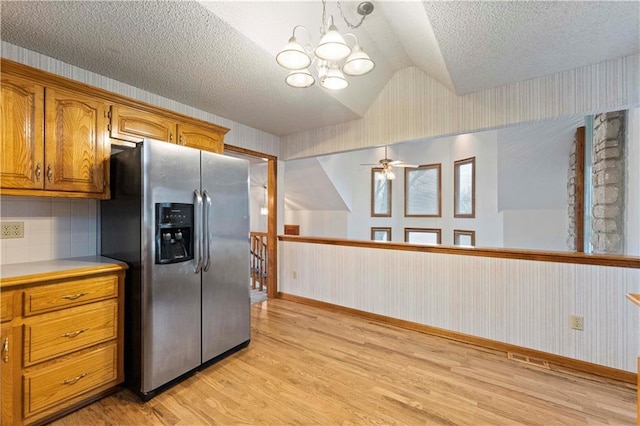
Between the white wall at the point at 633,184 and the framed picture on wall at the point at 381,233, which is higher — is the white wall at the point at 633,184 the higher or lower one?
the higher one

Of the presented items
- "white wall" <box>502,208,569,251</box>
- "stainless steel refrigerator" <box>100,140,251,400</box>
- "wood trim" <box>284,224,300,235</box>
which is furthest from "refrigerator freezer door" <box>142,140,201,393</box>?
"wood trim" <box>284,224,300,235</box>

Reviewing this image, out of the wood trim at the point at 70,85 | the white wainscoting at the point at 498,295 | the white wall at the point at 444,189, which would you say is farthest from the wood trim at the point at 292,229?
the wood trim at the point at 70,85

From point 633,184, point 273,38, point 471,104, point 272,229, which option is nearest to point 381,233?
point 272,229

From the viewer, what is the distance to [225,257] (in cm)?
236

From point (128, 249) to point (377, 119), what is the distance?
2.82 meters

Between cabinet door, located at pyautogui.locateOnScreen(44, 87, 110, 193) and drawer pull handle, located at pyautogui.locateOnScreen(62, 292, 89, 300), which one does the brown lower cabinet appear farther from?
cabinet door, located at pyautogui.locateOnScreen(44, 87, 110, 193)

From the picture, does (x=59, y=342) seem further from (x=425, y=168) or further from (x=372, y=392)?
(x=425, y=168)

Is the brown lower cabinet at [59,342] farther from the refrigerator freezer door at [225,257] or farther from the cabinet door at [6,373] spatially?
the refrigerator freezer door at [225,257]

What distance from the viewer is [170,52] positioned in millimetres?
2053

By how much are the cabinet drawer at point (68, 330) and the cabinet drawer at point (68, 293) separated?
46mm

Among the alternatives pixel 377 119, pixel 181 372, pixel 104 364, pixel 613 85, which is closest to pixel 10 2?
pixel 104 364

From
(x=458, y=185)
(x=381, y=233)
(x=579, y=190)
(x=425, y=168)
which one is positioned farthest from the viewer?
(x=381, y=233)

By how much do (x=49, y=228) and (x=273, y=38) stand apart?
2214 millimetres

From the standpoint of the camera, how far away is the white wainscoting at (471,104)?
84.9 inches
